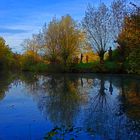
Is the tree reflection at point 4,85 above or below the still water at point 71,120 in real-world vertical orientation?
above

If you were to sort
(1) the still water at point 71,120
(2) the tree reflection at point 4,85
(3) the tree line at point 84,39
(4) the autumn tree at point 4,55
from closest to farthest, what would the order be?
(1) the still water at point 71,120, (2) the tree reflection at point 4,85, (3) the tree line at point 84,39, (4) the autumn tree at point 4,55

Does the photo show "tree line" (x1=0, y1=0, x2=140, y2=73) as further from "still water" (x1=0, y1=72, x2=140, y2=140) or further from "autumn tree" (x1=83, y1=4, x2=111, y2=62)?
"still water" (x1=0, y1=72, x2=140, y2=140)

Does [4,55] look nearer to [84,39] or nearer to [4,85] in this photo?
[84,39]

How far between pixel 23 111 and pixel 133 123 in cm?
490

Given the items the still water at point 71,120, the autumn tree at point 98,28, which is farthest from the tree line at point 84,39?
the still water at point 71,120

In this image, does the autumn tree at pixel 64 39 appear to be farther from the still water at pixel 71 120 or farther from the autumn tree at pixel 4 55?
the still water at pixel 71 120

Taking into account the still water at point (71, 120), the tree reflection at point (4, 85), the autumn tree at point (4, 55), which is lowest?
the still water at point (71, 120)

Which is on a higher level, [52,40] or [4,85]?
[52,40]

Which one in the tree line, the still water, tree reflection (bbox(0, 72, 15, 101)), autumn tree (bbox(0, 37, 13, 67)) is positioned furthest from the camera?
autumn tree (bbox(0, 37, 13, 67))

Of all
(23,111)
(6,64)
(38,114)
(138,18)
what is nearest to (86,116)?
(38,114)

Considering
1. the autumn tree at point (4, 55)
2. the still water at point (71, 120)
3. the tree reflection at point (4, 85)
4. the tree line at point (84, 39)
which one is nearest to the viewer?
the still water at point (71, 120)

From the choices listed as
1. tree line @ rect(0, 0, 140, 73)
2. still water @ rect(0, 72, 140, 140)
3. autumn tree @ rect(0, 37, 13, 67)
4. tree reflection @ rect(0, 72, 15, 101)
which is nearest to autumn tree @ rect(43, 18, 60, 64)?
tree line @ rect(0, 0, 140, 73)

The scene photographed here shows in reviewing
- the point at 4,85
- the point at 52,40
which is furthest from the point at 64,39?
the point at 4,85

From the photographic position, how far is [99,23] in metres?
47.0
